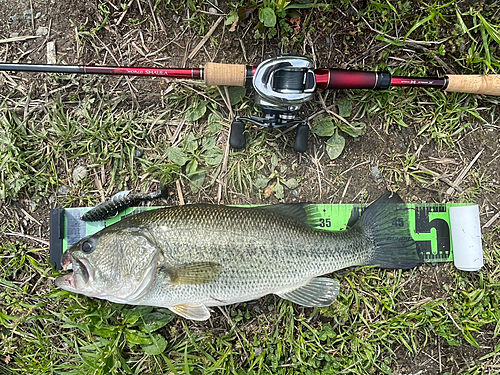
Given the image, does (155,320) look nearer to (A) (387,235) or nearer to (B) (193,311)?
(B) (193,311)

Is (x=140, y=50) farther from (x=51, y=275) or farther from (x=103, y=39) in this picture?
(x=51, y=275)

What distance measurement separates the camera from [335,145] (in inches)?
136

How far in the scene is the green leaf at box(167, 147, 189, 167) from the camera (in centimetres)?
336

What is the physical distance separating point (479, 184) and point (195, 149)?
2.77 metres

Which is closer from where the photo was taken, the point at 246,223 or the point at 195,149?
the point at 246,223

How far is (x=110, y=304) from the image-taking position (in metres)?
3.29

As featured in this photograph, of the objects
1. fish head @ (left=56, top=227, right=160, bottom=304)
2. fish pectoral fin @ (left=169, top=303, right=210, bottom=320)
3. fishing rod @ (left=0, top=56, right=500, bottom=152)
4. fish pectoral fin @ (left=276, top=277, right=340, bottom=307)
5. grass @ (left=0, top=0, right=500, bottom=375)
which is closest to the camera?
fish head @ (left=56, top=227, right=160, bottom=304)

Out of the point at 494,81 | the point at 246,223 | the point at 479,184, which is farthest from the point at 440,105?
the point at 246,223

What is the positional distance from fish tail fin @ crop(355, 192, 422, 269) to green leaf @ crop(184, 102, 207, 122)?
5.75 feet

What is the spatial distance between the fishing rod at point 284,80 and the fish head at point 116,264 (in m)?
1.21

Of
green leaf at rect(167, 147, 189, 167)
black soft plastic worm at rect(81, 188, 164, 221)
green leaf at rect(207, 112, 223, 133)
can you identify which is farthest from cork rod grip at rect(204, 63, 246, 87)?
black soft plastic worm at rect(81, 188, 164, 221)

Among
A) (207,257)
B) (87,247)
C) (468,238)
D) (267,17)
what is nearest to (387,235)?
(468,238)

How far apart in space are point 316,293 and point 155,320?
148cm

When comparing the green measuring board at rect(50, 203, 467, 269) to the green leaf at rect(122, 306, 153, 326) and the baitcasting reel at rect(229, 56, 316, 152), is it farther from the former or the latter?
the baitcasting reel at rect(229, 56, 316, 152)
